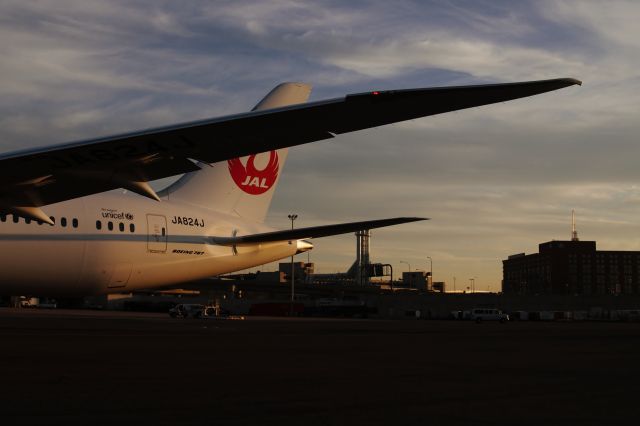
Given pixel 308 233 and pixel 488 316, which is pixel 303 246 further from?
pixel 488 316

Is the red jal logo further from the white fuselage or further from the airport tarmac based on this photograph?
the airport tarmac

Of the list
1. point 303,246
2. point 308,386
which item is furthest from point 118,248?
point 308,386

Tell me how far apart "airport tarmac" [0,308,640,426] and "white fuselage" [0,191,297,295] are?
7.93 m

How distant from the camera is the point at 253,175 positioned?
3209cm

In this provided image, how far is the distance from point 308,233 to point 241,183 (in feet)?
19.9

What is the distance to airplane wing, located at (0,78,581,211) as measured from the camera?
45.9 feet

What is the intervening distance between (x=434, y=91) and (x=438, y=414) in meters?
6.89

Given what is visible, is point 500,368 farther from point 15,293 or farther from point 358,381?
point 15,293

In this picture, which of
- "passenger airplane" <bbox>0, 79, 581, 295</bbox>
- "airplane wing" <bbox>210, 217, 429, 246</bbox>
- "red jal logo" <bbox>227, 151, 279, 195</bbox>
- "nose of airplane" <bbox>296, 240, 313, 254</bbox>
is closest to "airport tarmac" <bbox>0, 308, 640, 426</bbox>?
"passenger airplane" <bbox>0, 79, 581, 295</bbox>

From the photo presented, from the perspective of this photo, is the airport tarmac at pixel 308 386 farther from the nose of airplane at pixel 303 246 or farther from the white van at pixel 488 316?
the white van at pixel 488 316

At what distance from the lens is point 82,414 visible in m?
8.02

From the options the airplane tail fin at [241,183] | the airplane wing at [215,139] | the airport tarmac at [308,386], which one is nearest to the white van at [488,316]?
the airplane tail fin at [241,183]

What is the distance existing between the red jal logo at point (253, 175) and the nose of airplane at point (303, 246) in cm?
274

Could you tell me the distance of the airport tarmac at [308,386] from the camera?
26.8ft
